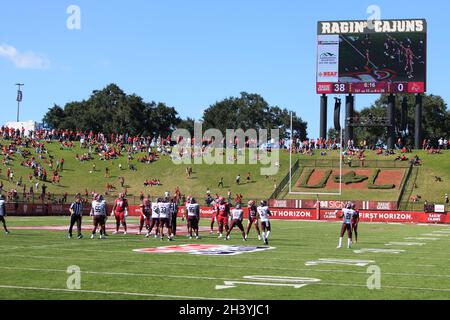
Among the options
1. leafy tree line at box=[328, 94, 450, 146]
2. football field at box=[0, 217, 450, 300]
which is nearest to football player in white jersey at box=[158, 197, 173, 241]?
football field at box=[0, 217, 450, 300]

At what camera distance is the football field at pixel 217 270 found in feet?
43.4

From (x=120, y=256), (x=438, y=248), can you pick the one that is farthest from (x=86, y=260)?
(x=438, y=248)

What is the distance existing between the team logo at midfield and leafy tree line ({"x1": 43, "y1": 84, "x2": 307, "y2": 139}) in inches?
3878

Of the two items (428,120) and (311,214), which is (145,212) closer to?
(311,214)

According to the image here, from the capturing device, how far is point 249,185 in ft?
225

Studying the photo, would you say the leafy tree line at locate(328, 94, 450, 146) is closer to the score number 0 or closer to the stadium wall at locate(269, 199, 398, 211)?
the score number 0

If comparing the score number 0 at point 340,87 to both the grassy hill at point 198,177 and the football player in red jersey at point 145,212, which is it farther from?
the football player in red jersey at point 145,212

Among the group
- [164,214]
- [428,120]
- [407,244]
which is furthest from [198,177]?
[428,120]


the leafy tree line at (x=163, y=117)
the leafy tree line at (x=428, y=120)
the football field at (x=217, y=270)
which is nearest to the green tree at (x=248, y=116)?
the leafy tree line at (x=163, y=117)

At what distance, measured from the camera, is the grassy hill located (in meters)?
65.0

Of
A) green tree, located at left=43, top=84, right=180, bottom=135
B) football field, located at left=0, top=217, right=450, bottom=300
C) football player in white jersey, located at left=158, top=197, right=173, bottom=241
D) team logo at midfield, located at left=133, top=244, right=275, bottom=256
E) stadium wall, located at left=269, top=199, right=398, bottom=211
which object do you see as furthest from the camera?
green tree, located at left=43, top=84, right=180, bottom=135

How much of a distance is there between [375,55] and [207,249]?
48893 mm

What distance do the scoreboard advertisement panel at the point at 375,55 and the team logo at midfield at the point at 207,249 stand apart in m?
46.9
